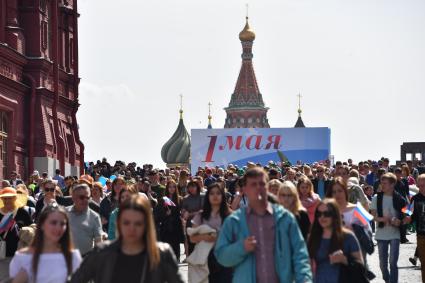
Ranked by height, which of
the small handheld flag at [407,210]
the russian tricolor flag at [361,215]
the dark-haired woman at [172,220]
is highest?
the russian tricolor flag at [361,215]

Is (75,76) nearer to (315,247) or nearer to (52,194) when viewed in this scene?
(52,194)

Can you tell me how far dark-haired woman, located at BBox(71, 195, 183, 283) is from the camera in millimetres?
7977

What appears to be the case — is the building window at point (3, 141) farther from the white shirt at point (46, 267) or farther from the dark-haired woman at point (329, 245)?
the white shirt at point (46, 267)

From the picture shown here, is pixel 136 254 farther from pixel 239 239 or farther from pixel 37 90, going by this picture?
pixel 37 90

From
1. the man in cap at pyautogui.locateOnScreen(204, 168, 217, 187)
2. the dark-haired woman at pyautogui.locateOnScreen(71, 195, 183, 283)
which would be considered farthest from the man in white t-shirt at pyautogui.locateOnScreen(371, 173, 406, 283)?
the man in cap at pyautogui.locateOnScreen(204, 168, 217, 187)

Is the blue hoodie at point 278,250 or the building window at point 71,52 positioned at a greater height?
the building window at point 71,52

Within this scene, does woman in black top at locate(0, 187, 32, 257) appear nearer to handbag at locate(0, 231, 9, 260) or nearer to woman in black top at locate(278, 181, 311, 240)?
handbag at locate(0, 231, 9, 260)

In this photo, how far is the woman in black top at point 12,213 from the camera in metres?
18.8

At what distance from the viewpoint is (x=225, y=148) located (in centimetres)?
5800

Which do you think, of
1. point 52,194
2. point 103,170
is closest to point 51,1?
point 103,170

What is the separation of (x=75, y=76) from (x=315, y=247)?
38679 mm

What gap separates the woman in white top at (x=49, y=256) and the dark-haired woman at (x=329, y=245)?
2.29 metres

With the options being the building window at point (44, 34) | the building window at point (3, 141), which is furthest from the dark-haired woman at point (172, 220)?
the building window at point (44, 34)

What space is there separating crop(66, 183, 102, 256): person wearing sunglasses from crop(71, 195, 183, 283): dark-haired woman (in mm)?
5690
